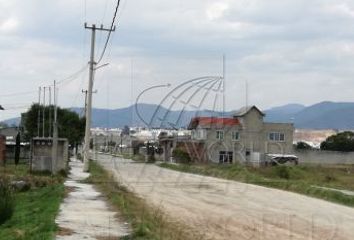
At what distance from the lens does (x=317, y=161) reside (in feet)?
334

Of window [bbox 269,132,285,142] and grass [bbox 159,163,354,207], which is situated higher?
window [bbox 269,132,285,142]

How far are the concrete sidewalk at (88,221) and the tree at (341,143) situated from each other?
108958mm

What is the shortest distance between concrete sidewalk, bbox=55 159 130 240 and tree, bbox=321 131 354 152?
108958 millimetres

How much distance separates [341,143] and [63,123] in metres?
58.3

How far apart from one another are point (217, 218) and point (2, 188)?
267 inches

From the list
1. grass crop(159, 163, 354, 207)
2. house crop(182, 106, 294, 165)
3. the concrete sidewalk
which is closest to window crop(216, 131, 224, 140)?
house crop(182, 106, 294, 165)

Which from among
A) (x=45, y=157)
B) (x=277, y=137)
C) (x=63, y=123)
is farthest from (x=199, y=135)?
(x=277, y=137)

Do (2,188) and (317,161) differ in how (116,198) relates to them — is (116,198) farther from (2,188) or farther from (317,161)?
(317,161)

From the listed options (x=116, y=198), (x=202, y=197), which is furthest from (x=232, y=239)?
(x=202, y=197)

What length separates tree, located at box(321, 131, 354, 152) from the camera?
12794 centimetres

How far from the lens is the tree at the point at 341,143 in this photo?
5037 inches

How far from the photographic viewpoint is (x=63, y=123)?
327ft

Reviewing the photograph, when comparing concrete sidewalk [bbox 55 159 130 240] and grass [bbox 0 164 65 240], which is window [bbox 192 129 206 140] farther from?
concrete sidewalk [bbox 55 159 130 240]

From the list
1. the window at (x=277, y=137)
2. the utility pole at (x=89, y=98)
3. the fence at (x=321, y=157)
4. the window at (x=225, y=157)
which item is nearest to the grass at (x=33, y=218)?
the utility pole at (x=89, y=98)
